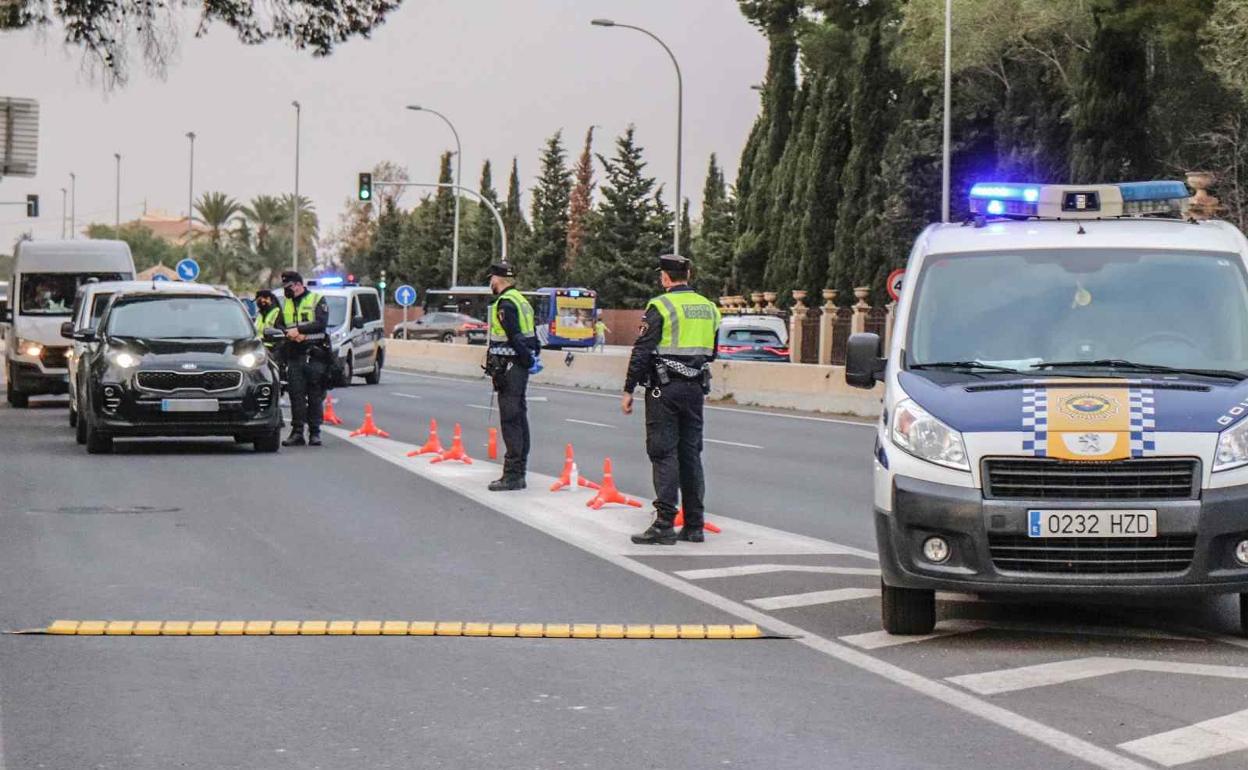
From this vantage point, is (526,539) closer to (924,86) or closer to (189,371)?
(189,371)

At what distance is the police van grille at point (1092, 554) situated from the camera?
833 cm

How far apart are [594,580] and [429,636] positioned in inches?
82.6

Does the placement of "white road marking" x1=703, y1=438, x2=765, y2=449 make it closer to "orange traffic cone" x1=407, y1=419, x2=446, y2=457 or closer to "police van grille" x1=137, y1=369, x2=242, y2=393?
"orange traffic cone" x1=407, y1=419, x2=446, y2=457

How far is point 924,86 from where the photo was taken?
6006cm

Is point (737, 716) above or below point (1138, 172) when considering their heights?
below

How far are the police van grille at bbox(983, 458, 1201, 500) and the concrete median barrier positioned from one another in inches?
652

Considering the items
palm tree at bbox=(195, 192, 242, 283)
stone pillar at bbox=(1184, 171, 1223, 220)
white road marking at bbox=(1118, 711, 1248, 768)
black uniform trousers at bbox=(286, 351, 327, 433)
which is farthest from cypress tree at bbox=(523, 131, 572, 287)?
white road marking at bbox=(1118, 711, 1248, 768)

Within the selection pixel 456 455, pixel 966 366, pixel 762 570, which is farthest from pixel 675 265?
pixel 456 455

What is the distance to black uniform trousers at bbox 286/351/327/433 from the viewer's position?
20.8 m

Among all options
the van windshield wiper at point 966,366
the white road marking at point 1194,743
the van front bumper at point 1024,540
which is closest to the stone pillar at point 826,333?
the van windshield wiper at point 966,366

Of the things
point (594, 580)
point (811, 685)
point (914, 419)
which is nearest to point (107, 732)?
point (811, 685)

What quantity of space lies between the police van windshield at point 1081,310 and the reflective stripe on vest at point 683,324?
2.74 meters

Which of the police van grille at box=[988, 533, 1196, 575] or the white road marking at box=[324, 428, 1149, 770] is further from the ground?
the police van grille at box=[988, 533, 1196, 575]

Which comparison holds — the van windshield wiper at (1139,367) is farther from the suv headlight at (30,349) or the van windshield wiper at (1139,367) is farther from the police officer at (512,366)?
the suv headlight at (30,349)
